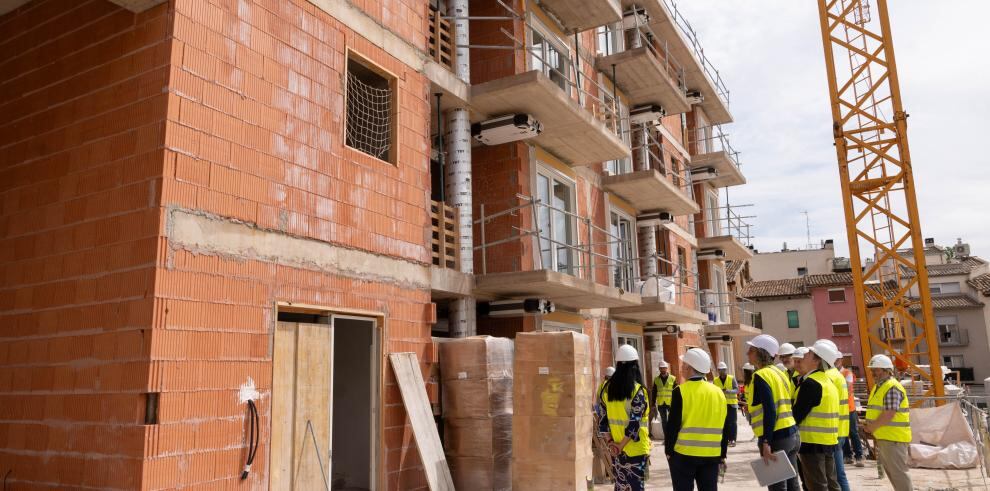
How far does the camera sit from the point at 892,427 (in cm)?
857

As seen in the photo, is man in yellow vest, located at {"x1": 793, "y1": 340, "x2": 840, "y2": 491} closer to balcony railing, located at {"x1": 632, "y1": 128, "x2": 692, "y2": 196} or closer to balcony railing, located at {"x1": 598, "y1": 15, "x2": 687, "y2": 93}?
balcony railing, located at {"x1": 632, "y1": 128, "x2": 692, "y2": 196}

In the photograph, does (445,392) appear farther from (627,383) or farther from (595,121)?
(595,121)

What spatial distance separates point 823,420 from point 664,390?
181 inches

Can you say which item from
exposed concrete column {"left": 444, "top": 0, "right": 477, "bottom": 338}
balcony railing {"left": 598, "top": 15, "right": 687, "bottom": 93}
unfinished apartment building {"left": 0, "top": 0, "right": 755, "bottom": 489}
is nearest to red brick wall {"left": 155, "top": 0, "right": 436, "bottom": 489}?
unfinished apartment building {"left": 0, "top": 0, "right": 755, "bottom": 489}

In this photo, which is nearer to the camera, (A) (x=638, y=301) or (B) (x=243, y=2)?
(B) (x=243, y=2)

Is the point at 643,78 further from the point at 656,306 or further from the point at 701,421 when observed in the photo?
the point at 701,421

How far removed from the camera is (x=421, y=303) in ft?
31.2

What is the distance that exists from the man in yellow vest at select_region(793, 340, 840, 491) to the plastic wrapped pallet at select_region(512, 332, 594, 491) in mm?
2645

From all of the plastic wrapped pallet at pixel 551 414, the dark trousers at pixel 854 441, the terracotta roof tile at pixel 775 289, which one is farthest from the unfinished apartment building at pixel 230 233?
the terracotta roof tile at pixel 775 289

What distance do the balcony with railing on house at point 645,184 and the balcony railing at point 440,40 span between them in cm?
641

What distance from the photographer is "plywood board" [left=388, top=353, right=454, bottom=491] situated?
852 cm

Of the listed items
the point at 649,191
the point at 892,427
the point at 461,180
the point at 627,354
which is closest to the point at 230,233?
the point at 627,354

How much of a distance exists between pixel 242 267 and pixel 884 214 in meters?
21.2

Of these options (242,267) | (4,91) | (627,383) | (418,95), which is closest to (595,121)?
(418,95)
